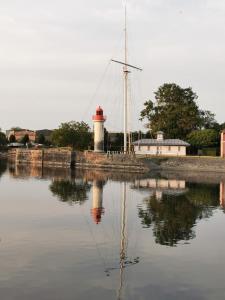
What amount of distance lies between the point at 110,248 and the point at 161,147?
66578mm

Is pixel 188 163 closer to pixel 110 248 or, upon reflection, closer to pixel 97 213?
pixel 97 213

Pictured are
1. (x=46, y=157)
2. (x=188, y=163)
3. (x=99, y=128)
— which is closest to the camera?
(x=188, y=163)

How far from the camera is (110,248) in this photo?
2086cm

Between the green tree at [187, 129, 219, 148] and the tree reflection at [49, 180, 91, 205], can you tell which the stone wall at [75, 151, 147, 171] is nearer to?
the green tree at [187, 129, 219, 148]

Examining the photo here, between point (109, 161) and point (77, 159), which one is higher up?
point (77, 159)

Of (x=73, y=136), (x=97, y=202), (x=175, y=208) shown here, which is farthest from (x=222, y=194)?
(x=73, y=136)

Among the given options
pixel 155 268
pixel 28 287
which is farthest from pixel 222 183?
pixel 28 287

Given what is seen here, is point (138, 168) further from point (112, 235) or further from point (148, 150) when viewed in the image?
→ point (112, 235)

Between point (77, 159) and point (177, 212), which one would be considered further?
point (77, 159)

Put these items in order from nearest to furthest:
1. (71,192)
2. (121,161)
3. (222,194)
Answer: (222,194), (71,192), (121,161)

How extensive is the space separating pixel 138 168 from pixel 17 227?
5081 centimetres

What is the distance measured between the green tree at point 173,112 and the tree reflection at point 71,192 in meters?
45.0

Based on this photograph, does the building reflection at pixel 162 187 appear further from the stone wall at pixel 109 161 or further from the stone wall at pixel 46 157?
the stone wall at pixel 46 157

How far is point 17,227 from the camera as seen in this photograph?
81.6 feet
